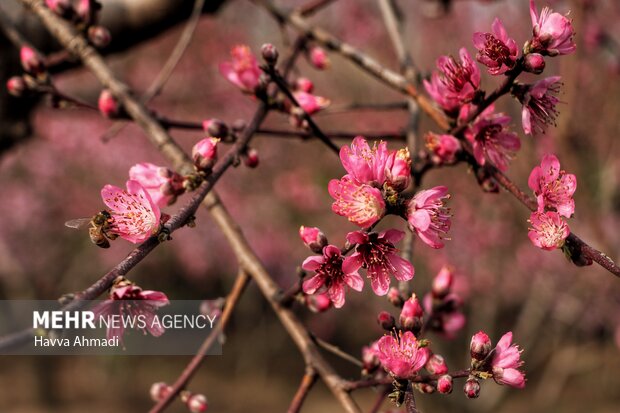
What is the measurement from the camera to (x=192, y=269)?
1059 centimetres

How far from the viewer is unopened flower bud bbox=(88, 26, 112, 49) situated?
151 cm

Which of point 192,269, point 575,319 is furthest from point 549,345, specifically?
point 192,269

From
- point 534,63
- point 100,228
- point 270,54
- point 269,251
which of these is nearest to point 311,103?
point 270,54

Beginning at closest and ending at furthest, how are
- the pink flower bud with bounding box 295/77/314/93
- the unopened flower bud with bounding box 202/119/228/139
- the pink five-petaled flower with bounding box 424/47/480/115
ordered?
the pink five-petaled flower with bounding box 424/47/480/115 → the unopened flower bud with bounding box 202/119/228/139 → the pink flower bud with bounding box 295/77/314/93

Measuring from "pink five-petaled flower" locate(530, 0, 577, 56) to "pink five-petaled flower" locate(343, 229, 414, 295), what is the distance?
1.14 ft

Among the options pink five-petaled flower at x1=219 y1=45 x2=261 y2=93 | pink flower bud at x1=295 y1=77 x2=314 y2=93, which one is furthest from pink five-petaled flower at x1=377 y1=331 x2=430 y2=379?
pink flower bud at x1=295 y1=77 x2=314 y2=93

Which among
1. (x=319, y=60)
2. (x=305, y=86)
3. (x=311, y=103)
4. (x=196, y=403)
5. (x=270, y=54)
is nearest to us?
(x=270, y=54)

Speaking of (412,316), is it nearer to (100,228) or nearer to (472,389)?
(472,389)

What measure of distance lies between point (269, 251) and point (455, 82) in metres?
8.51

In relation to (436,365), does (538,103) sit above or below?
above

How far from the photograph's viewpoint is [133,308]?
865mm

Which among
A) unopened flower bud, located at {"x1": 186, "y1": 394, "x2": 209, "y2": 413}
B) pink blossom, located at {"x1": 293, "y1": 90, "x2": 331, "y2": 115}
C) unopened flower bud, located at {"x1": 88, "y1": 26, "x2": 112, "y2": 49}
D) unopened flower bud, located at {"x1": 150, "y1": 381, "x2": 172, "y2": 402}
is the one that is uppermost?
unopened flower bud, located at {"x1": 88, "y1": 26, "x2": 112, "y2": 49}

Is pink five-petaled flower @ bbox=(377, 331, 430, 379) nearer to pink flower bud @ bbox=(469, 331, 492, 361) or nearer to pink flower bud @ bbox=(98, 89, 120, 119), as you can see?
pink flower bud @ bbox=(469, 331, 492, 361)

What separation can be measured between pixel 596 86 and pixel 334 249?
242 inches
